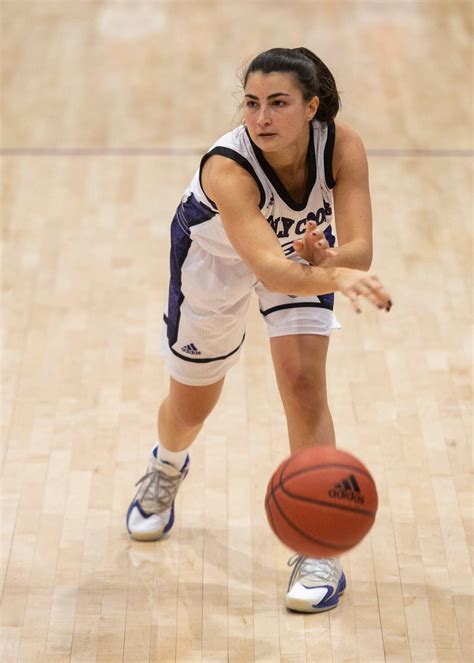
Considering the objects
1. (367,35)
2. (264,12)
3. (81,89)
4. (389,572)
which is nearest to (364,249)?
(389,572)

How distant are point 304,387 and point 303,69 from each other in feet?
2.95

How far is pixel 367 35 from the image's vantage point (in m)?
7.99

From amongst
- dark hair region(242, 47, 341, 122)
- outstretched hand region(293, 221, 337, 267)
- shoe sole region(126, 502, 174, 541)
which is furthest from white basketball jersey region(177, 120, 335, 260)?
shoe sole region(126, 502, 174, 541)

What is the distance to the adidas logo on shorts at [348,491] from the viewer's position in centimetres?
264

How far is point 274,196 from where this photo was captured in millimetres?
2867

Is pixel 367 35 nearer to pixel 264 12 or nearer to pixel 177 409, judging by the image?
pixel 264 12

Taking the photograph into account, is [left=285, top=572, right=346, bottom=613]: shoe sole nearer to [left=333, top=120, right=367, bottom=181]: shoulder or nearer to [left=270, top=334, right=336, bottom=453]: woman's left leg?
[left=270, top=334, right=336, bottom=453]: woman's left leg

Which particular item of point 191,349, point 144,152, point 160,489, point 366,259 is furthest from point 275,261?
point 144,152

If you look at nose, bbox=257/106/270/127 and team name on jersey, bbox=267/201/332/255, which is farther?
team name on jersey, bbox=267/201/332/255

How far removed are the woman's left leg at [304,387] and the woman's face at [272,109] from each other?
635 millimetres

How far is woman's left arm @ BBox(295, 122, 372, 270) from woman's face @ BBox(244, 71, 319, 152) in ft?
0.68

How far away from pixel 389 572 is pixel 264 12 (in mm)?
6037

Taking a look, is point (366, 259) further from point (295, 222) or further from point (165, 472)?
point (165, 472)

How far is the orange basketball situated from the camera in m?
2.64
